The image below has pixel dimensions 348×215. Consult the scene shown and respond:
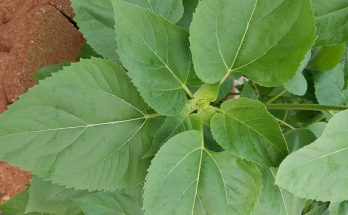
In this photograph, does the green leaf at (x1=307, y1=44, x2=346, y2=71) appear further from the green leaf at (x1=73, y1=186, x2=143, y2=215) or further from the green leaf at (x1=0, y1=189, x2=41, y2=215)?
the green leaf at (x1=0, y1=189, x2=41, y2=215)

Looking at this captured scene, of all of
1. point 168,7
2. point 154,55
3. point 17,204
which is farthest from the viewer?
point 17,204

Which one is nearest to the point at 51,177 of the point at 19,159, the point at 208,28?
the point at 19,159

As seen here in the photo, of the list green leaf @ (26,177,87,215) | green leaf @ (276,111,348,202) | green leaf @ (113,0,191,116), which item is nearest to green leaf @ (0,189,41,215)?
green leaf @ (26,177,87,215)

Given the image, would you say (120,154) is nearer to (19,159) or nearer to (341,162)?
(19,159)

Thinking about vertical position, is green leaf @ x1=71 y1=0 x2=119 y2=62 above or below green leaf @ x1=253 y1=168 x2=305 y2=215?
above

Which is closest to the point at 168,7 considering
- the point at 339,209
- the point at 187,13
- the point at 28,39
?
the point at 187,13

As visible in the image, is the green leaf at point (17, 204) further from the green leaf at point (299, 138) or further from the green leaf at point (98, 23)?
the green leaf at point (299, 138)

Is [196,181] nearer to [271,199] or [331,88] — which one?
[271,199]
